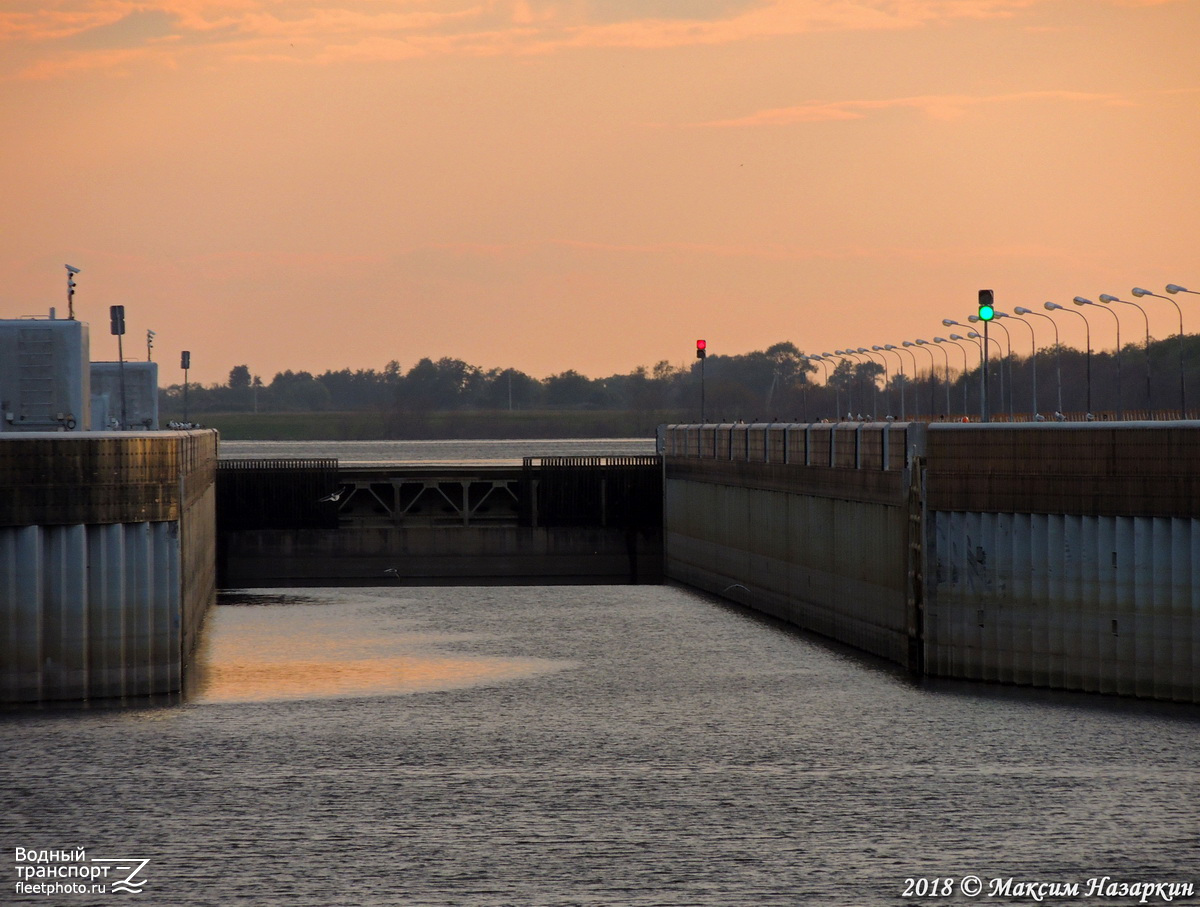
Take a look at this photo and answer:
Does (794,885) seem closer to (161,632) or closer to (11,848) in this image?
(11,848)

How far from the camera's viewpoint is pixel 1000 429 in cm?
4609

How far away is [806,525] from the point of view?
61.9 m

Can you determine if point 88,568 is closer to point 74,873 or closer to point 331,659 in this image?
point 74,873

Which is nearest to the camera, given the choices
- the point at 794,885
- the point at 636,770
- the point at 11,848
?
the point at 794,885

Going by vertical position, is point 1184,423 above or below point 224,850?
above

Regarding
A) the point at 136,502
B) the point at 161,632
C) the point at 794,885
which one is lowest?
the point at 794,885

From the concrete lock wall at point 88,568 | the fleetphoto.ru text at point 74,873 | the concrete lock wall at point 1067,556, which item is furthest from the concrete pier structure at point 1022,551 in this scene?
the fleetphoto.ru text at point 74,873

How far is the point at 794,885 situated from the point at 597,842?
14.5 feet

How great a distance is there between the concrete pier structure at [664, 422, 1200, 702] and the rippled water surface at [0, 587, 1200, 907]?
4.47 feet

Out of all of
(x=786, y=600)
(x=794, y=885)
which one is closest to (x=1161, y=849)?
(x=794, y=885)

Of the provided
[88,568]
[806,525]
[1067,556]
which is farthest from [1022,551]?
[88,568]

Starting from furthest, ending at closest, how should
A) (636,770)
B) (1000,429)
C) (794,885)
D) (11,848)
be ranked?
(1000,429), (636,770), (11,848), (794,885)

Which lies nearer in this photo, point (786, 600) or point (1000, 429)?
point (1000, 429)

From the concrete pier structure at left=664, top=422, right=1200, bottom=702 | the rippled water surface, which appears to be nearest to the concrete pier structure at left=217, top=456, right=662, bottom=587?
the concrete pier structure at left=664, top=422, right=1200, bottom=702
